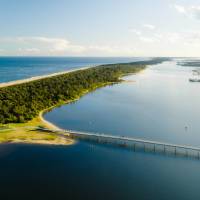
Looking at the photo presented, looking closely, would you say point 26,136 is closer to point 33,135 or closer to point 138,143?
point 33,135

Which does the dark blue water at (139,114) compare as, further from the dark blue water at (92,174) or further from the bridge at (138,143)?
the dark blue water at (92,174)

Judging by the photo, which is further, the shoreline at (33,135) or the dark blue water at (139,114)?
the dark blue water at (139,114)

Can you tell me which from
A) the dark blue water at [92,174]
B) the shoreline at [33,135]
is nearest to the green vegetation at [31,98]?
the shoreline at [33,135]

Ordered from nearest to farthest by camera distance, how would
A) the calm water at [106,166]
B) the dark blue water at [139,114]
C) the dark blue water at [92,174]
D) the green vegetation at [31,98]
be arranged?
the dark blue water at [92,174] < the calm water at [106,166] < the dark blue water at [139,114] < the green vegetation at [31,98]

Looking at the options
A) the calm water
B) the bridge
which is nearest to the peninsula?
the bridge

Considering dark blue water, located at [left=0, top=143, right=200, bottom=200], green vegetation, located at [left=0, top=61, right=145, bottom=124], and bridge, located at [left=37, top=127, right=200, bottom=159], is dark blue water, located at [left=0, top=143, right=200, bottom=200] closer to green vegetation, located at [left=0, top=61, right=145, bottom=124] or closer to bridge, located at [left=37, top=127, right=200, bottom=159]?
bridge, located at [left=37, top=127, right=200, bottom=159]

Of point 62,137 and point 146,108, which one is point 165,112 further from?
point 62,137

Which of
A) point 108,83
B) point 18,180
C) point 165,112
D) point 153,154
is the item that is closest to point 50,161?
point 18,180
